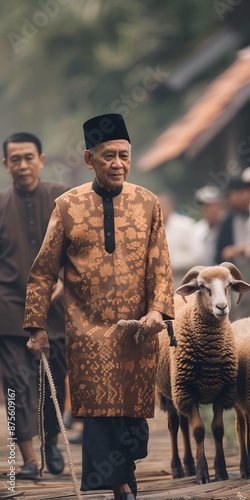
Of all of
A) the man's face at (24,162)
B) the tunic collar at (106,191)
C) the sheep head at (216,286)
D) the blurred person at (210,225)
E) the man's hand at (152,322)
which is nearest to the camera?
the man's hand at (152,322)

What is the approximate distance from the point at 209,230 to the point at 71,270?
28.6 ft

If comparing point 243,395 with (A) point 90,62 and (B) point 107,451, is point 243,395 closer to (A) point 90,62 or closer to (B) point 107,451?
(B) point 107,451

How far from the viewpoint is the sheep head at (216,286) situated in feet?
30.9

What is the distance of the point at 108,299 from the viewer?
346 inches

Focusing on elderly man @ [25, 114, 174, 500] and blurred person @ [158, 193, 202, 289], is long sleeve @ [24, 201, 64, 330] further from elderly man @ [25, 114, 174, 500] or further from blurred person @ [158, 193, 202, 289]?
blurred person @ [158, 193, 202, 289]

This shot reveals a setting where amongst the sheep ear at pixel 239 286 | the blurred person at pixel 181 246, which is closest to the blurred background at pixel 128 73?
the blurred person at pixel 181 246

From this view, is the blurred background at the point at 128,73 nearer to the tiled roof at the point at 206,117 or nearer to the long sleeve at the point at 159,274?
the tiled roof at the point at 206,117

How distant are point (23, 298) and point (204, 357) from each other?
156cm

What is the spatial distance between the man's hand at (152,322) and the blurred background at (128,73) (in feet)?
45.6

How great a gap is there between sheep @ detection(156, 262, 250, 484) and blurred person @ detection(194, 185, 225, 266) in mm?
6595

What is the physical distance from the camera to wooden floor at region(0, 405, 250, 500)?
9109mm

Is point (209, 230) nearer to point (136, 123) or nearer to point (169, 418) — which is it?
point (169, 418)

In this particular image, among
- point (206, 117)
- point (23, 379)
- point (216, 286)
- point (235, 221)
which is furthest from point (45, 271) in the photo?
point (206, 117)

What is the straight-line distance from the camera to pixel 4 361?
10.6 meters
